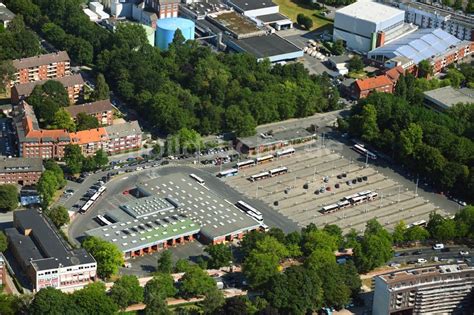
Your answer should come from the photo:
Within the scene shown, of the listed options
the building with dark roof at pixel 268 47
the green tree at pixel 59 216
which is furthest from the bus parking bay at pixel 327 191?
the building with dark roof at pixel 268 47

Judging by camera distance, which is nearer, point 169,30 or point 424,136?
point 424,136

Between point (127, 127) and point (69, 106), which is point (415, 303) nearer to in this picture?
point (127, 127)

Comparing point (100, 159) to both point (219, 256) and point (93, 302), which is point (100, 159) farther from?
point (93, 302)

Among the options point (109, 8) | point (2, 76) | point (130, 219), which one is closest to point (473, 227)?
point (130, 219)

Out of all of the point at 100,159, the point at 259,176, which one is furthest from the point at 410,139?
the point at 100,159

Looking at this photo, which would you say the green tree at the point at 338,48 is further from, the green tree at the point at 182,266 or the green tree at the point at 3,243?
the green tree at the point at 3,243
